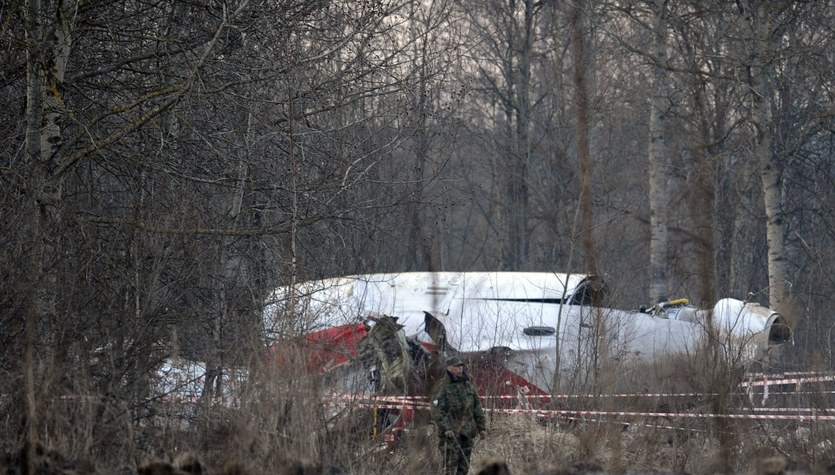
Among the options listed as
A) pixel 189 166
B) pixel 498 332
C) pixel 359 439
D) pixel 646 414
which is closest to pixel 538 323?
pixel 498 332

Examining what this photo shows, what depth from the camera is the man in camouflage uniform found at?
10.1 metres

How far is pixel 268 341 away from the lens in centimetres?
1058

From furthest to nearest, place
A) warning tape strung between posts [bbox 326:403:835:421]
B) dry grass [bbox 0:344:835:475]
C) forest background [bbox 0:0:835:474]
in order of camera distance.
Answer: warning tape strung between posts [bbox 326:403:835:421] < forest background [bbox 0:0:835:474] < dry grass [bbox 0:344:835:475]

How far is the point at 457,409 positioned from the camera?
10.2 m

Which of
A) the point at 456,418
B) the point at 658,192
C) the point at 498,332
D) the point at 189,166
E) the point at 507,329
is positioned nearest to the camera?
the point at 456,418

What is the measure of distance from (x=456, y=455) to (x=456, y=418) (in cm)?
36

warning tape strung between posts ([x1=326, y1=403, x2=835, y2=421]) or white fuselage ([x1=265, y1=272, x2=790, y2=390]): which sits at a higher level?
white fuselage ([x1=265, y1=272, x2=790, y2=390])

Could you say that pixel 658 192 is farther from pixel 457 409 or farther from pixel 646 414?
pixel 457 409

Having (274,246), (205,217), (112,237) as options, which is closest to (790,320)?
(274,246)

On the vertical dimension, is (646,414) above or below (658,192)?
below

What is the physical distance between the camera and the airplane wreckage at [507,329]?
12.0m

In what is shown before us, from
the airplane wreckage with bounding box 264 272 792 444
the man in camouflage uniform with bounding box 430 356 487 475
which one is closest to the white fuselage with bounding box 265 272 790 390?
the airplane wreckage with bounding box 264 272 792 444

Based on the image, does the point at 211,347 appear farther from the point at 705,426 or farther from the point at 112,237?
the point at 705,426

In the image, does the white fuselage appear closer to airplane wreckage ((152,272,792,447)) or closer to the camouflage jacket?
airplane wreckage ((152,272,792,447))
